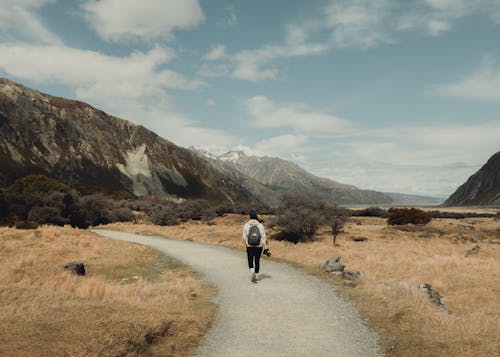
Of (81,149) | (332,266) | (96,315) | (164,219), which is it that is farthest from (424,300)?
(81,149)

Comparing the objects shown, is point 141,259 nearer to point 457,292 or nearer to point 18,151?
point 457,292

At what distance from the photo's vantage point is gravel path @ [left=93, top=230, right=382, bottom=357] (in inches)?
283

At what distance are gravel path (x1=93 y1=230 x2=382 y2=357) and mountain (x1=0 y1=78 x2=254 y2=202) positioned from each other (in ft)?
327

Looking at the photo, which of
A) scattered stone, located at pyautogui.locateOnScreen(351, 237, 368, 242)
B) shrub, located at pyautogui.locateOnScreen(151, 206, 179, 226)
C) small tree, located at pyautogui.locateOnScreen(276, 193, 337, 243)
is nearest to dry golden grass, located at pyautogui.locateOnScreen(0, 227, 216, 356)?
small tree, located at pyautogui.locateOnScreen(276, 193, 337, 243)

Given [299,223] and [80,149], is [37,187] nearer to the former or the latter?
[299,223]

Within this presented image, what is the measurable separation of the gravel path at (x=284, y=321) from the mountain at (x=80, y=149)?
327 ft

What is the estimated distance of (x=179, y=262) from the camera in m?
19.2

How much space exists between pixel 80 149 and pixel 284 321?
148038 millimetres

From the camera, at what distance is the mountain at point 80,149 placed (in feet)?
391

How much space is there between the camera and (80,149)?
139375mm

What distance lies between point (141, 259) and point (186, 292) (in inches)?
422

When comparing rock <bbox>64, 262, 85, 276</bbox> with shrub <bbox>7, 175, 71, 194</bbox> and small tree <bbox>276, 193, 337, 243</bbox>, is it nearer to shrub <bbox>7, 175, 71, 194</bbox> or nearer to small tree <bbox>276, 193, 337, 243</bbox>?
small tree <bbox>276, 193, 337, 243</bbox>

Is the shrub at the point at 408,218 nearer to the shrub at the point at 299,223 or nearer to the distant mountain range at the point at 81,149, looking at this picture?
the shrub at the point at 299,223

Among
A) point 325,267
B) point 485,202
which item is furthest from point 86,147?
point 485,202
